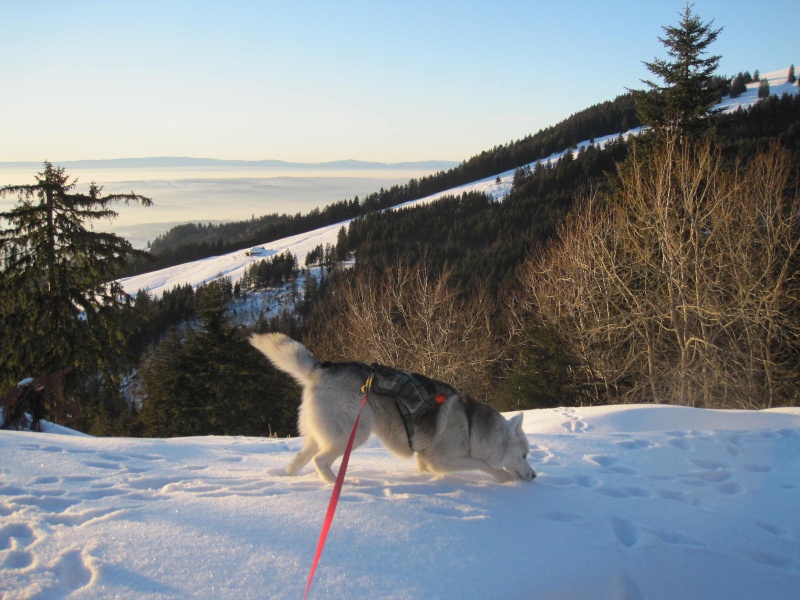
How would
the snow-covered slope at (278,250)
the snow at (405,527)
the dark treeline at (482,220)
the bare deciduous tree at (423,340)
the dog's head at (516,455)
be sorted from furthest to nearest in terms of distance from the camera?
1. the snow-covered slope at (278,250)
2. the dark treeline at (482,220)
3. the bare deciduous tree at (423,340)
4. the dog's head at (516,455)
5. the snow at (405,527)

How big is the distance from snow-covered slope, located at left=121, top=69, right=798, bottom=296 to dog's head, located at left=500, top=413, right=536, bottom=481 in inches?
5299

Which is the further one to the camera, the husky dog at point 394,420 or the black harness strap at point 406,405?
the black harness strap at point 406,405

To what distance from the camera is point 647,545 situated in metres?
4.07

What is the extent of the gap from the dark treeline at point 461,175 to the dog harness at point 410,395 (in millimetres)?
158203

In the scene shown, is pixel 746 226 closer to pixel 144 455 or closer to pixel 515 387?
pixel 515 387

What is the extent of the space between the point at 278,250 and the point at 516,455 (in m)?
162

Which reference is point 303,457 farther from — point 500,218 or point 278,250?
point 278,250

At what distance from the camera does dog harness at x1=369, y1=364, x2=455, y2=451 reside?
5480 millimetres

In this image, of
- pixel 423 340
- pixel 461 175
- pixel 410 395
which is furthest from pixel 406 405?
pixel 461 175

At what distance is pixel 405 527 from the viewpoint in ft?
13.2

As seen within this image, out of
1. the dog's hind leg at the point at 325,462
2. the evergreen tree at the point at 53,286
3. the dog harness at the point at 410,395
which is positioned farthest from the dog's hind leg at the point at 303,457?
the evergreen tree at the point at 53,286

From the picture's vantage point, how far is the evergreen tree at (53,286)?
19094 mm

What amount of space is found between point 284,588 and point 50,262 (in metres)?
20.7

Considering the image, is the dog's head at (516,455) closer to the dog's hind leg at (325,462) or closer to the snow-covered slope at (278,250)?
the dog's hind leg at (325,462)
